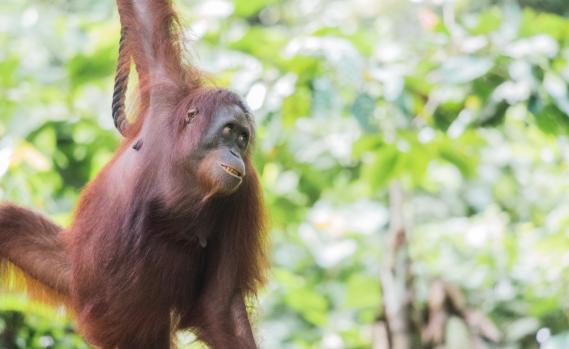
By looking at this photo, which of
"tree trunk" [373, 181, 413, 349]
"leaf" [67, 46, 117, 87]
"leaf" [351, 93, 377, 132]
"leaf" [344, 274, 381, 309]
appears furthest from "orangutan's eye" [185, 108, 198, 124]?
"leaf" [344, 274, 381, 309]

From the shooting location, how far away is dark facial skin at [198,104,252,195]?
10.7 ft

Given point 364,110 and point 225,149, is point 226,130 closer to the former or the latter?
point 225,149

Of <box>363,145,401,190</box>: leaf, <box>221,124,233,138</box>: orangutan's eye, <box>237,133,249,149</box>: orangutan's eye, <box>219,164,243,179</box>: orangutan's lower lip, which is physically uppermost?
<box>221,124,233,138</box>: orangutan's eye

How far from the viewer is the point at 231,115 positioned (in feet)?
11.2

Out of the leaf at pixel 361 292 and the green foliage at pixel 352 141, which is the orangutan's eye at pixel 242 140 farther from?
the leaf at pixel 361 292

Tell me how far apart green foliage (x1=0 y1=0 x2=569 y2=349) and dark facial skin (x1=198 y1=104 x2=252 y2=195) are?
1.92ft

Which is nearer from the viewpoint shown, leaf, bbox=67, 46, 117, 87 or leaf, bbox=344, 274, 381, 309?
leaf, bbox=67, 46, 117, 87

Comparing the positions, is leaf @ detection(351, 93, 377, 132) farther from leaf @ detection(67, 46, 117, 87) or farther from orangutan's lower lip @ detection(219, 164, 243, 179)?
leaf @ detection(67, 46, 117, 87)

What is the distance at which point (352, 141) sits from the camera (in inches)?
235

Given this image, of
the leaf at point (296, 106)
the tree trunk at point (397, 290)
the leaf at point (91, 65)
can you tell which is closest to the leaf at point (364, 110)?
the leaf at point (296, 106)

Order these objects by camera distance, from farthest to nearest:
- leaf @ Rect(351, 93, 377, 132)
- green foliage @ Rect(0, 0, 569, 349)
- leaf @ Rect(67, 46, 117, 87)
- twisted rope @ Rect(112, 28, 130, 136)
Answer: leaf @ Rect(67, 46, 117, 87) → green foliage @ Rect(0, 0, 569, 349) → leaf @ Rect(351, 93, 377, 132) → twisted rope @ Rect(112, 28, 130, 136)

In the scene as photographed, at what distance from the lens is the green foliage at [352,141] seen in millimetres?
4719

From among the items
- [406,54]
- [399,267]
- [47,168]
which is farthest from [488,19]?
[47,168]

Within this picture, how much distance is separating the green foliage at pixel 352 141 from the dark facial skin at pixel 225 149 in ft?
1.92
